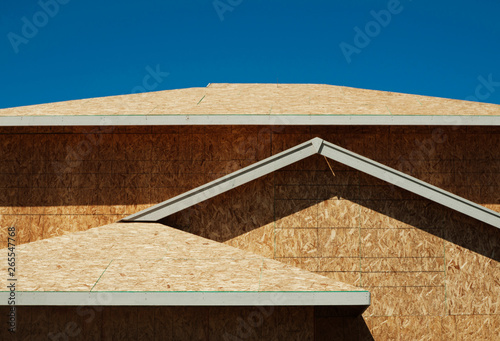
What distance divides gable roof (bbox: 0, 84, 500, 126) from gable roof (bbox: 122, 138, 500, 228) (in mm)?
3171

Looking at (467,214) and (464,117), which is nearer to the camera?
(467,214)

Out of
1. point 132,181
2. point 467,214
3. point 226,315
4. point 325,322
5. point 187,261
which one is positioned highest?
point 132,181

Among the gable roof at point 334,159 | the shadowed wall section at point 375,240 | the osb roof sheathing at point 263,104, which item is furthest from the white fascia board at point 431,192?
the osb roof sheathing at point 263,104

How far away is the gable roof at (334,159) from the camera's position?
1040 cm

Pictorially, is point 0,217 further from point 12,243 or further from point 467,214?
point 467,214

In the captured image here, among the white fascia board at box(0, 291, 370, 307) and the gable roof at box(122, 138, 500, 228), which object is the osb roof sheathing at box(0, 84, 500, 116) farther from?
the white fascia board at box(0, 291, 370, 307)

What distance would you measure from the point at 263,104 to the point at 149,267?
773 centimetres

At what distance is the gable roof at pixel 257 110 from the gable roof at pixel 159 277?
4.78m

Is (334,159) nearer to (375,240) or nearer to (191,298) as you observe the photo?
(375,240)

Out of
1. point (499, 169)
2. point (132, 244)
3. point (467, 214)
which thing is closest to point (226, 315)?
point (132, 244)

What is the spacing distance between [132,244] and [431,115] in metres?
8.95

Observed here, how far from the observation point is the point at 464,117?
13.7 metres

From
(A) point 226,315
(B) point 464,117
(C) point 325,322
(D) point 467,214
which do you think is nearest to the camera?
(A) point 226,315

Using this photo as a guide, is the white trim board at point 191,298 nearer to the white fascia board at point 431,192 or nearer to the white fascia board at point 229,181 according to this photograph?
the white fascia board at point 229,181
